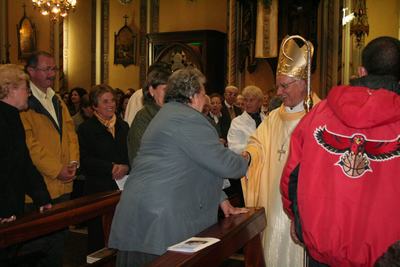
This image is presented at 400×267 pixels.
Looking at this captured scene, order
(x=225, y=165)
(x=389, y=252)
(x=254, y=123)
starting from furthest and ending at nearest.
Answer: (x=254, y=123) < (x=225, y=165) < (x=389, y=252)

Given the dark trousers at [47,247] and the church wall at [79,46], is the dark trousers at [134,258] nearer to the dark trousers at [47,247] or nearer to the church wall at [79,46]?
the dark trousers at [47,247]

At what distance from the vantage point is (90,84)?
14234mm

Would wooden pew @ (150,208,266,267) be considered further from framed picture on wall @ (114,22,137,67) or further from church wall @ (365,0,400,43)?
framed picture on wall @ (114,22,137,67)

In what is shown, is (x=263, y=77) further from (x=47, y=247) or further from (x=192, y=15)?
(x=47, y=247)

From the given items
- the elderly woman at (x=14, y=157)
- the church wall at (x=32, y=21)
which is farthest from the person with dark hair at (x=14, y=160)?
the church wall at (x=32, y=21)

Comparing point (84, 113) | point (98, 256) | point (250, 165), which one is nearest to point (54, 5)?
point (84, 113)

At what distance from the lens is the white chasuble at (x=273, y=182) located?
137 inches

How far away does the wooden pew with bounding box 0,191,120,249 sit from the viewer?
2.85 metres

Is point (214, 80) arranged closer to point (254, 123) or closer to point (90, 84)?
point (90, 84)

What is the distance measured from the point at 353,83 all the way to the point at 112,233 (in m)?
1.40

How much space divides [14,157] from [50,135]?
0.77 meters

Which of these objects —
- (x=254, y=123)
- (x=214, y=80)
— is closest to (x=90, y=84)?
(x=214, y=80)

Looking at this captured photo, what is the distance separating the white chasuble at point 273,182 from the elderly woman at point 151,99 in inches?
27.6

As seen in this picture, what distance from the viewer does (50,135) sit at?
3.91m
